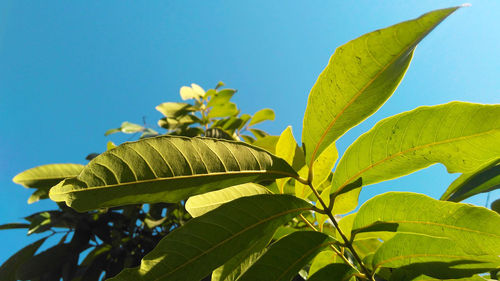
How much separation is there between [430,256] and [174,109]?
1.83 meters

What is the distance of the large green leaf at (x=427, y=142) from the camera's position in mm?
656

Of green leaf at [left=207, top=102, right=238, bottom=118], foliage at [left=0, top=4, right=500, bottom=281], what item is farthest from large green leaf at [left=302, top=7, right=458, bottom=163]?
green leaf at [left=207, top=102, right=238, bottom=118]

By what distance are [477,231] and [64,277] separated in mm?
1727

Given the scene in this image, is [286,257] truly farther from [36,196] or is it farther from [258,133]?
[258,133]

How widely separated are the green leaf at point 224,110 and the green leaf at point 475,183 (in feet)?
4.40

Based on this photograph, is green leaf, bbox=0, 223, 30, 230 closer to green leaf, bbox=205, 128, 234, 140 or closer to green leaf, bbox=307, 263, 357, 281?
green leaf, bbox=205, 128, 234, 140

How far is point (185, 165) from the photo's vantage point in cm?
60

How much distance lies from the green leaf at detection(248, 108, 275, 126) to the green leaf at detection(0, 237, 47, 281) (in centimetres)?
143

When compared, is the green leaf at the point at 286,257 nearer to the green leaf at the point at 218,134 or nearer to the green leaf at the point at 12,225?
the green leaf at the point at 218,134

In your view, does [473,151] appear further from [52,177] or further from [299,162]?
[52,177]

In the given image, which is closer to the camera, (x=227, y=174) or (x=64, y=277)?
(x=227, y=174)

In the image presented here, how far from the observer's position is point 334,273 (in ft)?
2.51

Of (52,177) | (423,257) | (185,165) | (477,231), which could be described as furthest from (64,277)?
(477,231)

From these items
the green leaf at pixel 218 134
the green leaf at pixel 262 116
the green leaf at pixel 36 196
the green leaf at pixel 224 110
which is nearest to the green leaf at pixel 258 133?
the green leaf at pixel 262 116
